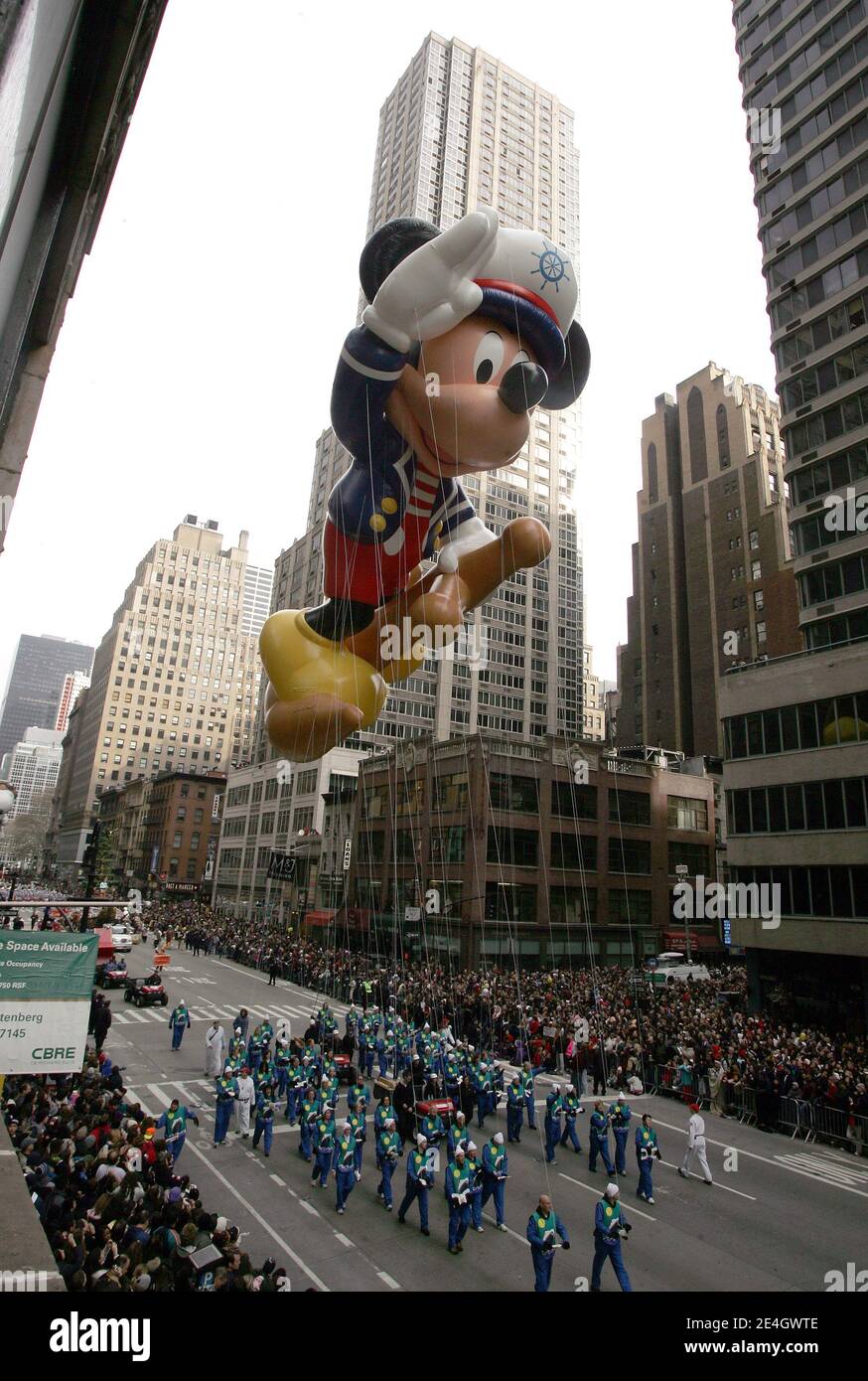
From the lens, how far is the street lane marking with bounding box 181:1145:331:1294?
8805 millimetres

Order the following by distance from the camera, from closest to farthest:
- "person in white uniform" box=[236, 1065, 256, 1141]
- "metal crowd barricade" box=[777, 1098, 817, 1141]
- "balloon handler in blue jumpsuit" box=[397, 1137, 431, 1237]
Answer: "balloon handler in blue jumpsuit" box=[397, 1137, 431, 1237] → "person in white uniform" box=[236, 1065, 256, 1141] → "metal crowd barricade" box=[777, 1098, 817, 1141]

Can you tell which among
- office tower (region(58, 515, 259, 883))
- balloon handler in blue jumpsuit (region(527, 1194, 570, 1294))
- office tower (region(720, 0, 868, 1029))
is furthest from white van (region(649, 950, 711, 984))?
office tower (region(58, 515, 259, 883))

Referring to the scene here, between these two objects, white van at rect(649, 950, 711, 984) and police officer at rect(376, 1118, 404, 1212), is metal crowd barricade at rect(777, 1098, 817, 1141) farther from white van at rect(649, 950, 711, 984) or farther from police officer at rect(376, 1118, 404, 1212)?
white van at rect(649, 950, 711, 984)

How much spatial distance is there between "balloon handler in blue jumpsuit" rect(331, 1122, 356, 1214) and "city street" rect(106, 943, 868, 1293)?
0.80 feet

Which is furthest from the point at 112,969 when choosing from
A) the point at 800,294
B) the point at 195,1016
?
the point at 800,294

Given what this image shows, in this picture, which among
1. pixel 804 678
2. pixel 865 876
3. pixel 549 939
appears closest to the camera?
pixel 865 876

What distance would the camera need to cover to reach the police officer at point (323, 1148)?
38.8 feet

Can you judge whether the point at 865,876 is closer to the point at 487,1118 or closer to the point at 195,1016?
the point at 487,1118

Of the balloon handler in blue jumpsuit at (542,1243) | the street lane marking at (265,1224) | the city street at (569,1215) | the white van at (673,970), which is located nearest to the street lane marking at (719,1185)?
the city street at (569,1215)

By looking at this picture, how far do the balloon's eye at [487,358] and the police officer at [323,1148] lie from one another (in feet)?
36.3

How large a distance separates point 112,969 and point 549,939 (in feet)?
73.6

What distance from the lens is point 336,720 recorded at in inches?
311
